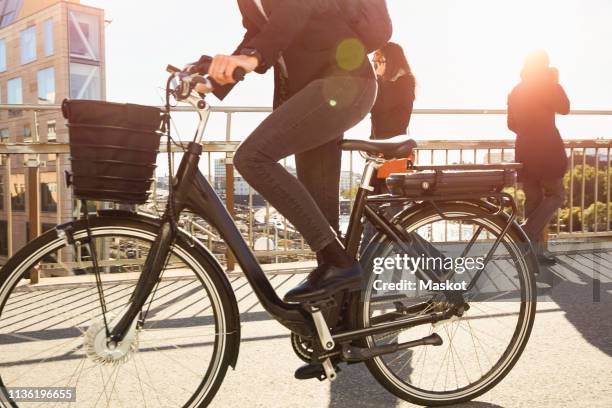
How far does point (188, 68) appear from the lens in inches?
84.4

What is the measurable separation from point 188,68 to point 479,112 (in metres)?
5.54

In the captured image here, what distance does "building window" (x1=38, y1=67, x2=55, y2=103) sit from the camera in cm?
4522

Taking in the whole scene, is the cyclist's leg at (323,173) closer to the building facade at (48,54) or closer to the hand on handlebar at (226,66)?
the hand on handlebar at (226,66)

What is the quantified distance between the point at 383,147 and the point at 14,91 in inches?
2168

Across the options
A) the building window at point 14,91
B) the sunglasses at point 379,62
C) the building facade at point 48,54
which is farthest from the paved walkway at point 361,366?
the building window at point 14,91

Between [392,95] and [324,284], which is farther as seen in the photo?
[392,95]

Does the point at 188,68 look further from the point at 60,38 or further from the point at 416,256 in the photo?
the point at 60,38

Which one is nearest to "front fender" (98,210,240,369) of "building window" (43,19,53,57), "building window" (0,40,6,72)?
"building window" (43,19,53,57)

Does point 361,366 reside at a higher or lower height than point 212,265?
lower

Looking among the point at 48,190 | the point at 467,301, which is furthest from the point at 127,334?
the point at 48,190

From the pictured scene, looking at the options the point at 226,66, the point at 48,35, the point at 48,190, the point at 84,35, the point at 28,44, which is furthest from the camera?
the point at 28,44

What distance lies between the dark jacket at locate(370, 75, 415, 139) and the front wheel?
82.3 inches

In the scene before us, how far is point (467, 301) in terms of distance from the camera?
8.79 ft

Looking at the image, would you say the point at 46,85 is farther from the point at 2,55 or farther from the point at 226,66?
the point at 226,66
